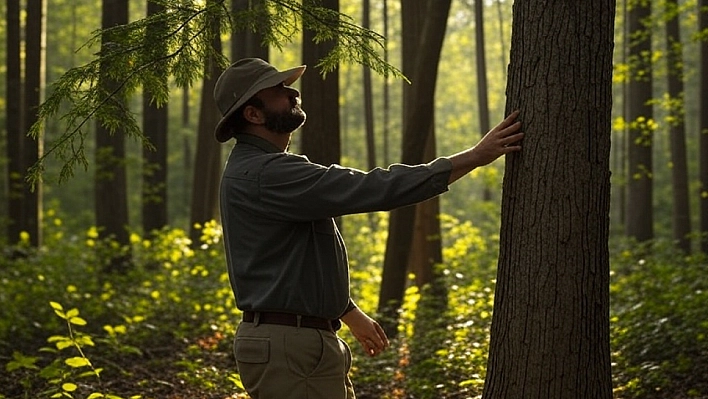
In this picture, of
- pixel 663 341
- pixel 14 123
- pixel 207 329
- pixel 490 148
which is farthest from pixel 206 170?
pixel 490 148

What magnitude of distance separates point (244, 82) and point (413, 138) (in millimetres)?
6705

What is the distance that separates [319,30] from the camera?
6.22m

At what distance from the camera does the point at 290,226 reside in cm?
446

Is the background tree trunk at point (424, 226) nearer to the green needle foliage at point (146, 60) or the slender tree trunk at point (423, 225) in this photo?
the slender tree trunk at point (423, 225)

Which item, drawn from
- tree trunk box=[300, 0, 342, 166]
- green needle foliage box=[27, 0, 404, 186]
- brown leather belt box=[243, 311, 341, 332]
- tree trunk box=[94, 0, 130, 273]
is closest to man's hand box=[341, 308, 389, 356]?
brown leather belt box=[243, 311, 341, 332]

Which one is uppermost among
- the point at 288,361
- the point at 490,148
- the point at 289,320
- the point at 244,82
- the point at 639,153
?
the point at 639,153

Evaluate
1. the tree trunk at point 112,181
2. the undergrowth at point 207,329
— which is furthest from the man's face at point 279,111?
the tree trunk at point 112,181

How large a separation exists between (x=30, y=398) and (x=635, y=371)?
501cm

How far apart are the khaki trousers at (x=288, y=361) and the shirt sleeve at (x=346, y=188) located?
1.84 ft

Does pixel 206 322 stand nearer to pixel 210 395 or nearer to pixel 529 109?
pixel 210 395

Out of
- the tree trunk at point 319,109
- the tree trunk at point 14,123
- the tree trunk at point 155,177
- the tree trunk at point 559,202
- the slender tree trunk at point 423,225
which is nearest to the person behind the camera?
the tree trunk at point 559,202

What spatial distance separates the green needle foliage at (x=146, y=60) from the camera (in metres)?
5.92

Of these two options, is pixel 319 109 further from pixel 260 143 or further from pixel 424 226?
pixel 260 143

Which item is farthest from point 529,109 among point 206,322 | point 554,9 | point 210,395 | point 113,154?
point 113,154
